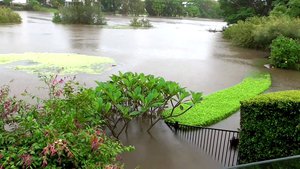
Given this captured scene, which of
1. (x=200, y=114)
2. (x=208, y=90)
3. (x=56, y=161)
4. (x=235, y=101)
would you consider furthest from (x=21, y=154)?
(x=208, y=90)

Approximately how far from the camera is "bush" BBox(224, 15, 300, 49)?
1482cm

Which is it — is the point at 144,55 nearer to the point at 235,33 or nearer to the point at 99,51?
the point at 99,51

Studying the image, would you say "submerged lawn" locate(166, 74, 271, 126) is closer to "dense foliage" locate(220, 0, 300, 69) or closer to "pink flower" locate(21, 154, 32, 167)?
"dense foliage" locate(220, 0, 300, 69)

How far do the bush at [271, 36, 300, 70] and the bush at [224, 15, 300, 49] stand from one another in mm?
2944

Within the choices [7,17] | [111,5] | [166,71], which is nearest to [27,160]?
[166,71]

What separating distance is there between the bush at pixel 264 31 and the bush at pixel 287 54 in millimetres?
2944

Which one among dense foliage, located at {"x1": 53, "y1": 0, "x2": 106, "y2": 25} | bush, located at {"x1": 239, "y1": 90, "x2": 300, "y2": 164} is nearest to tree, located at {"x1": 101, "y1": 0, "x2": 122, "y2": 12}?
dense foliage, located at {"x1": 53, "y1": 0, "x2": 106, "y2": 25}

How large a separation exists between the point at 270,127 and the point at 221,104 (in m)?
2.96

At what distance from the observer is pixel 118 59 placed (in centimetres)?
1197

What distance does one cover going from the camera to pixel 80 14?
26781 mm

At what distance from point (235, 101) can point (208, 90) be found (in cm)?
111

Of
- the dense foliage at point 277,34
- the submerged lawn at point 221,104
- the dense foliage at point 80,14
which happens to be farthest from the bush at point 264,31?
the dense foliage at point 80,14

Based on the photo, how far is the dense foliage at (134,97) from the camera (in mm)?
4859

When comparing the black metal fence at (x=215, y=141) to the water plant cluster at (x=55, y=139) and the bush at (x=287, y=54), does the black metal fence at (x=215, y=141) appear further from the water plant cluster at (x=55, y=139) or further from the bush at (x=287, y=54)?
→ the bush at (x=287, y=54)
